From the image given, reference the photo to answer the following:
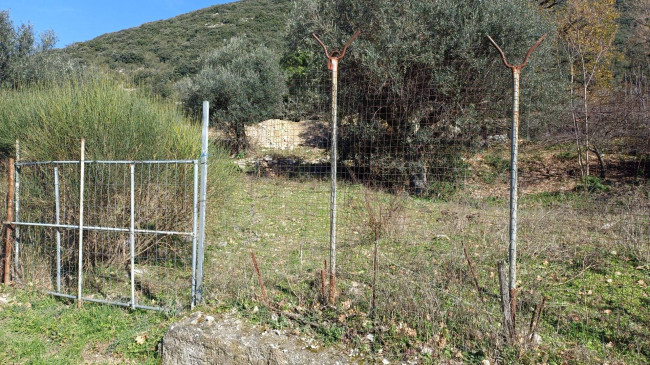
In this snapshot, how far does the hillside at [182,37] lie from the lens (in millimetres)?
35344

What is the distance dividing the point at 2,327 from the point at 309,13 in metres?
9.68

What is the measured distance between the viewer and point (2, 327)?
4.35 metres

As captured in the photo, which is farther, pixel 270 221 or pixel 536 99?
pixel 536 99

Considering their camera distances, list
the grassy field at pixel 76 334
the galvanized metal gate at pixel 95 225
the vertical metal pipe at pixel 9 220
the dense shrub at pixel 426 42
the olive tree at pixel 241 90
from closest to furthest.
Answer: the grassy field at pixel 76 334 → the galvanized metal gate at pixel 95 225 → the vertical metal pipe at pixel 9 220 → the dense shrub at pixel 426 42 → the olive tree at pixel 241 90

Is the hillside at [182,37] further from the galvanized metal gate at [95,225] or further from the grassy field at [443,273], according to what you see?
the grassy field at [443,273]

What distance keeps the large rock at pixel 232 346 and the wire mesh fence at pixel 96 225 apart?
111 centimetres

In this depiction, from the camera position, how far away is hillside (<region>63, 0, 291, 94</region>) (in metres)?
35.3

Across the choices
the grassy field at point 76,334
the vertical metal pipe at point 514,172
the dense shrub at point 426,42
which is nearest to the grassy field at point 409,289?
the grassy field at point 76,334

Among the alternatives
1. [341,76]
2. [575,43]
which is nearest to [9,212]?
[341,76]

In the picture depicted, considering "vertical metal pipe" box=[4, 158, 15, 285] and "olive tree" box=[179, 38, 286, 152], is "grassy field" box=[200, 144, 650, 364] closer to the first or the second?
"vertical metal pipe" box=[4, 158, 15, 285]

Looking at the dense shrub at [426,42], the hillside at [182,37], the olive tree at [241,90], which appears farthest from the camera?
the hillside at [182,37]

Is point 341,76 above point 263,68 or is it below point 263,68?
below

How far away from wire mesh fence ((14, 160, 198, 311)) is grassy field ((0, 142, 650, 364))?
15.2 inches

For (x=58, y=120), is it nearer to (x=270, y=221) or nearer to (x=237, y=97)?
(x=270, y=221)
